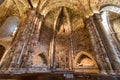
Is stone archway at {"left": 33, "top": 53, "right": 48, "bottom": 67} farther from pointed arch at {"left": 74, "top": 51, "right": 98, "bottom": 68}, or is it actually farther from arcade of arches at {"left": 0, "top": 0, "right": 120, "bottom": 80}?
pointed arch at {"left": 74, "top": 51, "right": 98, "bottom": 68}

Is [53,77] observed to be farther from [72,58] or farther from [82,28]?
[82,28]

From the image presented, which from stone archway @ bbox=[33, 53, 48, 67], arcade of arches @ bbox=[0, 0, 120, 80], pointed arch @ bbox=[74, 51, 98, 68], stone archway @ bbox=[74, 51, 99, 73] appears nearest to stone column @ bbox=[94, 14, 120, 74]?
arcade of arches @ bbox=[0, 0, 120, 80]

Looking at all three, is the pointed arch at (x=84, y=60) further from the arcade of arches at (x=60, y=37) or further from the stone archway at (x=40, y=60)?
the stone archway at (x=40, y=60)

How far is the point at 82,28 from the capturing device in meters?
11.7

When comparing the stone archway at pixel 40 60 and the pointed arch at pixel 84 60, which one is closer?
the stone archway at pixel 40 60

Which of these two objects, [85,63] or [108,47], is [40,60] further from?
[108,47]

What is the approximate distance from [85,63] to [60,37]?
3.61 meters

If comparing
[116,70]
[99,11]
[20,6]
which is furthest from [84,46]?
[20,6]

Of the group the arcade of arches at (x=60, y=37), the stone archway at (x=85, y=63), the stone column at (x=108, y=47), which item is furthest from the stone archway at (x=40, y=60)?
the stone column at (x=108, y=47)

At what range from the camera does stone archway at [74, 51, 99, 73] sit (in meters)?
8.79

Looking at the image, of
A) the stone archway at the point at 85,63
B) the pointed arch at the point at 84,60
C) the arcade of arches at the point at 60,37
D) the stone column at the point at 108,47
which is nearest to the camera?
the stone column at the point at 108,47

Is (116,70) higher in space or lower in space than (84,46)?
lower

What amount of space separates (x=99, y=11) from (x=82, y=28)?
208 cm

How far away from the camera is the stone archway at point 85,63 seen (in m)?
8.79
